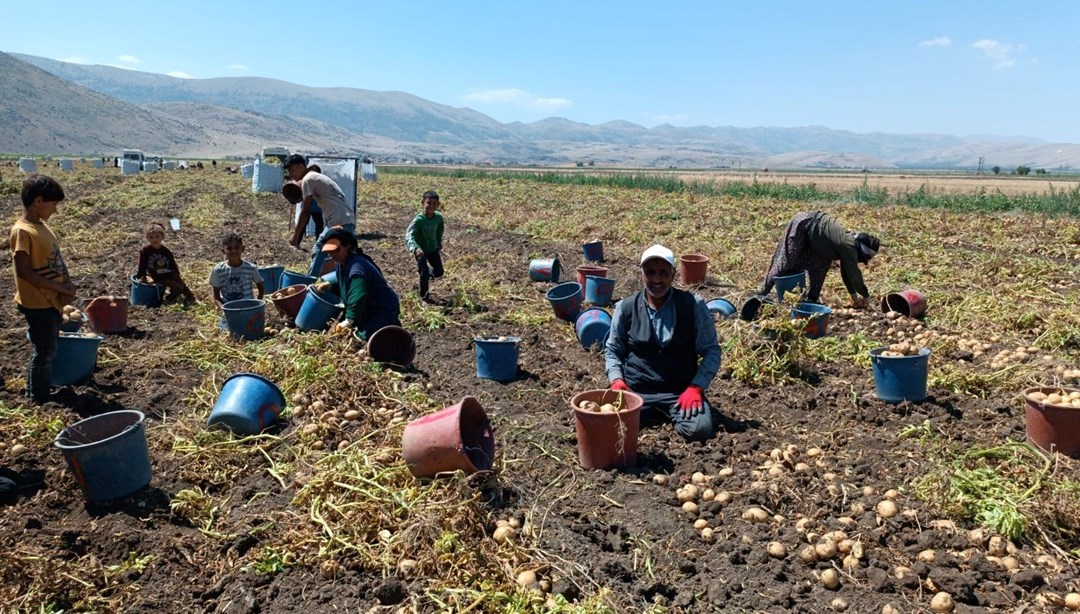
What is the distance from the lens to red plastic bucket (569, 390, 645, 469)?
4.31 m

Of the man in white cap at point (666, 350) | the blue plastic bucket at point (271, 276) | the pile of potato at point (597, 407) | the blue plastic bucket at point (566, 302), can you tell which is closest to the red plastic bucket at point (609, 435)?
the pile of potato at point (597, 407)

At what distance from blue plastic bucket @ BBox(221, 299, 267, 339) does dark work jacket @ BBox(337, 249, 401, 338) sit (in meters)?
1.12

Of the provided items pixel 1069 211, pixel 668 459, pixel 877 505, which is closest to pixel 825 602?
pixel 877 505

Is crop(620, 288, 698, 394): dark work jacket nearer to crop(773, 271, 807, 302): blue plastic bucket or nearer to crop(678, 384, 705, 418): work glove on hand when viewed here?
crop(678, 384, 705, 418): work glove on hand

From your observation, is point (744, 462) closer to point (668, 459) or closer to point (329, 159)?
point (668, 459)

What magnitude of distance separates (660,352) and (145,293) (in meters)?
6.51

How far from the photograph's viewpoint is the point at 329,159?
20.6m

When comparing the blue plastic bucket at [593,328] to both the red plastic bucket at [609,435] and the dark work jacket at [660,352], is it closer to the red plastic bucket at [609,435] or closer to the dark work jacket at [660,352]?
the dark work jacket at [660,352]

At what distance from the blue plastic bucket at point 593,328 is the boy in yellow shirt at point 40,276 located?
14.6ft

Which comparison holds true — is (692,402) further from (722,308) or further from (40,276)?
(40,276)

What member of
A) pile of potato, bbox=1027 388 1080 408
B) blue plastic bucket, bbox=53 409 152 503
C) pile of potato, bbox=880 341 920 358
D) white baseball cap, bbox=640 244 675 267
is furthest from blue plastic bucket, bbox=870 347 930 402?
blue plastic bucket, bbox=53 409 152 503

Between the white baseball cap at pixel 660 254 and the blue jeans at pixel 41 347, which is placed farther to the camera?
the blue jeans at pixel 41 347

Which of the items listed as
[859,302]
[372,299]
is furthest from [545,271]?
[372,299]

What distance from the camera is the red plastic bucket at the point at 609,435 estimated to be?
170 inches
